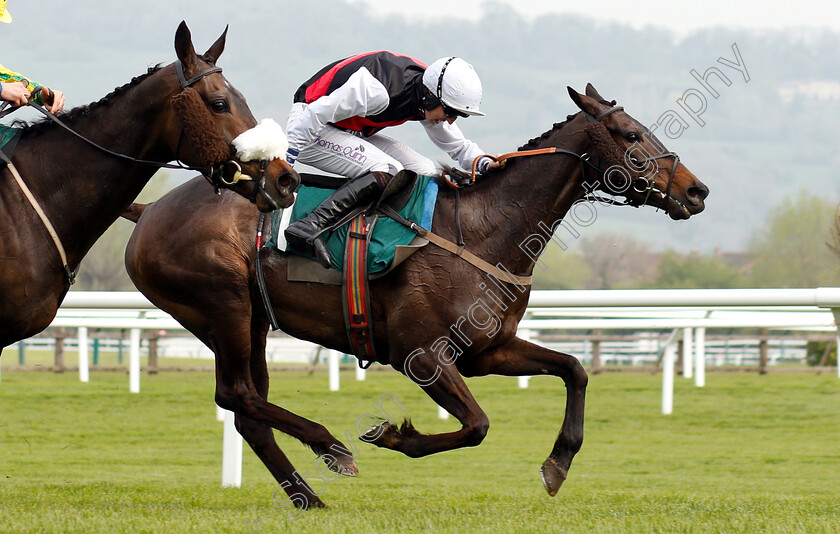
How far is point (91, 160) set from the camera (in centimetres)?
450

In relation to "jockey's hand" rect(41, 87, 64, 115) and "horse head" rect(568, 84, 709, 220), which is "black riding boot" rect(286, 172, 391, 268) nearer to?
"horse head" rect(568, 84, 709, 220)

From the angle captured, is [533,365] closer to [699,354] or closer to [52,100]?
[52,100]

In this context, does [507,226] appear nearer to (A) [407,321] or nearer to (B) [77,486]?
(A) [407,321]

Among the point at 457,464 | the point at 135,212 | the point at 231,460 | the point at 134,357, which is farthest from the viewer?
the point at 134,357

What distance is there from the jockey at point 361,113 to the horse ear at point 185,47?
2.49ft

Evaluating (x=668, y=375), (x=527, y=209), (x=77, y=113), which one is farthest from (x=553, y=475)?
(x=668, y=375)

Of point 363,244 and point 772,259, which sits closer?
point 363,244

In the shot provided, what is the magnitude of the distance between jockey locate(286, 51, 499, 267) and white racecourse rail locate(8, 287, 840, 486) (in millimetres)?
1713

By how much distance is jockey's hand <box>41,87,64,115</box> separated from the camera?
4680 mm

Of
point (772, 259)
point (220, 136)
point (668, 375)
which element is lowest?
point (668, 375)

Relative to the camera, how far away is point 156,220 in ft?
17.2

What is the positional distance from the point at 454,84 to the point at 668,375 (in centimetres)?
665

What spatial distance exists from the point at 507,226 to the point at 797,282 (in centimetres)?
5386

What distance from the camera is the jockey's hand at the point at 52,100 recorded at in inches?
184
